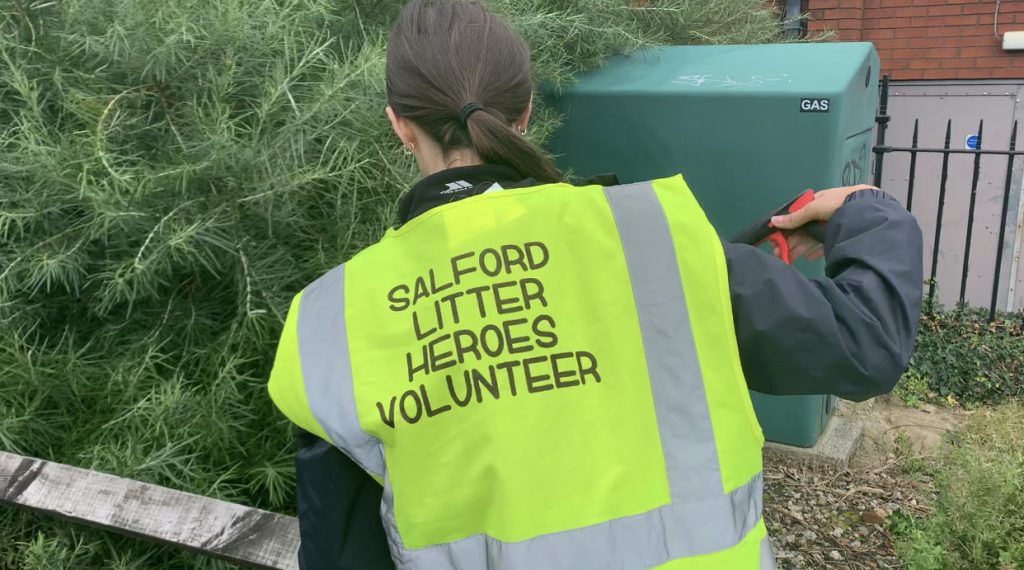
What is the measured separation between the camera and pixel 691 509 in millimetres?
1138

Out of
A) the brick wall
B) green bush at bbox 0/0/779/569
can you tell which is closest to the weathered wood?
green bush at bbox 0/0/779/569

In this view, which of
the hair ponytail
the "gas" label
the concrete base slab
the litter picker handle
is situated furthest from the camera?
the concrete base slab

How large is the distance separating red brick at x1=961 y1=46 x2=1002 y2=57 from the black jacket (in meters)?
6.37

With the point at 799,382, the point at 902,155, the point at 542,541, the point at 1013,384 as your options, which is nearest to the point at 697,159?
the point at 799,382

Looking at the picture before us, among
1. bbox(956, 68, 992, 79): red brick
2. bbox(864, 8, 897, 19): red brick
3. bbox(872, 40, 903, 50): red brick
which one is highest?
bbox(864, 8, 897, 19): red brick

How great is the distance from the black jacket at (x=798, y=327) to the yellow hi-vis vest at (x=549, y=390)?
56 millimetres

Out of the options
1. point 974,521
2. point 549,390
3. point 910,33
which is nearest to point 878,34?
point 910,33

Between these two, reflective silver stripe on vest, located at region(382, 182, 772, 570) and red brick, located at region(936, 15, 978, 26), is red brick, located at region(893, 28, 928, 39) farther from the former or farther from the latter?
reflective silver stripe on vest, located at region(382, 182, 772, 570)

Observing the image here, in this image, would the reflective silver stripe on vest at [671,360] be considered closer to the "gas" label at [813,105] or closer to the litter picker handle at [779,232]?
the litter picker handle at [779,232]

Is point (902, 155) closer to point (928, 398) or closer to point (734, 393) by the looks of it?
point (928, 398)

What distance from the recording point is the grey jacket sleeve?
112 centimetres

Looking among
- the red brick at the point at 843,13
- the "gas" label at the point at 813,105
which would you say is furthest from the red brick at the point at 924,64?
the "gas" label at the point at 813,105

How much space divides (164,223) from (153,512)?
0.69 metres

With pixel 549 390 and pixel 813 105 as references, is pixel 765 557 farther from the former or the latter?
pixel 813 105
